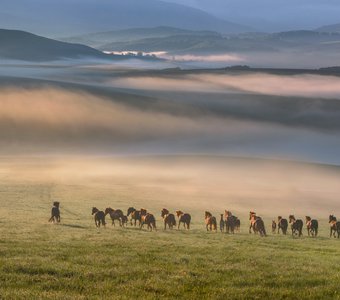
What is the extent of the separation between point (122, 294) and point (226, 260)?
658cm

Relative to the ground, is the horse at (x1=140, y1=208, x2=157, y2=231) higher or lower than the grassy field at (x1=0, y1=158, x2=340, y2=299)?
higher

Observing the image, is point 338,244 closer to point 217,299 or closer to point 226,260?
point 226,260

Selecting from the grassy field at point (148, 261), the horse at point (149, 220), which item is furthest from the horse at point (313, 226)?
the horse at point (149, 220)

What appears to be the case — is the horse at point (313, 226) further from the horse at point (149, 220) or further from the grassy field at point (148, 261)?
the horse at point (149, 220)

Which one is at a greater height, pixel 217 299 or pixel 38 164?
pixel 38 164

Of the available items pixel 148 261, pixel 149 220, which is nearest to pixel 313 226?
pixel 149 220

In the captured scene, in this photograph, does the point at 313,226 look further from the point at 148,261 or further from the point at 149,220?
the point at 148,261

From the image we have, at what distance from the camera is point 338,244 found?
3094 centimetres

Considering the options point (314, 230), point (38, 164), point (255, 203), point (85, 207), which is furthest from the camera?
point (38, 164)

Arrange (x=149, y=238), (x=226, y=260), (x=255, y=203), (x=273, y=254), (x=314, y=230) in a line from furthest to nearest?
(x=255, y=203) → (x=314, y=230) → (x=149, y=238) → (x=273, y=254) → (x=226, y=260)

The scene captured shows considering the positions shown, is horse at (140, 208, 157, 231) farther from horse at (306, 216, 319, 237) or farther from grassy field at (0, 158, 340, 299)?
horse at (306, 216, 319, 237)

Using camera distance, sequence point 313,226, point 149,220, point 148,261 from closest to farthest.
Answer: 1. point 148,261
2. point 149,220
3. point 313,226

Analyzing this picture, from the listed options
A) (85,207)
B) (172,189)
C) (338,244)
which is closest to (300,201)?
(172,189)

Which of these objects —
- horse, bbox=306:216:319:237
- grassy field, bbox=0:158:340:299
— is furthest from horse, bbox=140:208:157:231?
horse, bbox=306:216:319:237
